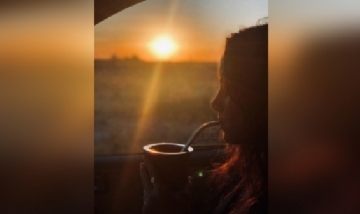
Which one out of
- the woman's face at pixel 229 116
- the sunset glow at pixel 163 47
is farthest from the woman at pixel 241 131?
the sunset glow at pixel 163 47

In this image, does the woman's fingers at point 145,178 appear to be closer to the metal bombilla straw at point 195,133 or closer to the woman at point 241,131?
the woman at point 241,131

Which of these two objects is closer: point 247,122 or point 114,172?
point 114,172

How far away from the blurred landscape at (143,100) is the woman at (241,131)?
0.09 meters

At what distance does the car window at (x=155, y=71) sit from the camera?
1.24 m

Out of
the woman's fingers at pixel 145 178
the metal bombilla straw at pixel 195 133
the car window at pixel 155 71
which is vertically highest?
the car window at pixel 155 71

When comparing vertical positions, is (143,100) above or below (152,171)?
above

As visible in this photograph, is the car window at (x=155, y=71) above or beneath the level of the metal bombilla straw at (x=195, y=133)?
above

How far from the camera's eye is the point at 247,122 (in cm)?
139

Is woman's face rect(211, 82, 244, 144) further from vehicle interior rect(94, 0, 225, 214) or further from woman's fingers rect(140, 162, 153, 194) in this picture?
woman's fingers rect(140, 162, 153, 194)

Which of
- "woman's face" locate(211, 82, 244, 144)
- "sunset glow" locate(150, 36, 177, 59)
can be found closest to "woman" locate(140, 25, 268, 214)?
"woman's face" locate(211, 82, 244, 144)

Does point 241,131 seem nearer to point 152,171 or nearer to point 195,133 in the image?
point 195,133

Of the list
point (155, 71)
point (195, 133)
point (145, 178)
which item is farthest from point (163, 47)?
point (145, 178)

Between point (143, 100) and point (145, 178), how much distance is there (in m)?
0.24

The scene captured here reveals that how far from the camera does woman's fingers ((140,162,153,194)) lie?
4.16 ft
